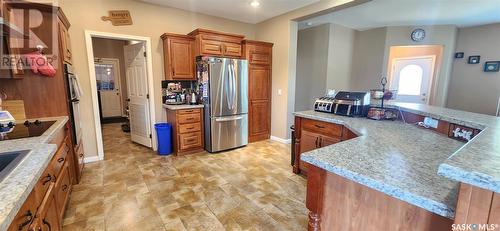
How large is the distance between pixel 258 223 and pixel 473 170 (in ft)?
5.48

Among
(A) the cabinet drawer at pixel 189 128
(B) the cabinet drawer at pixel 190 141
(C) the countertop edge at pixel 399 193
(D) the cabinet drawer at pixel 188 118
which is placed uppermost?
(C) the countertop edge at pixel 399 193

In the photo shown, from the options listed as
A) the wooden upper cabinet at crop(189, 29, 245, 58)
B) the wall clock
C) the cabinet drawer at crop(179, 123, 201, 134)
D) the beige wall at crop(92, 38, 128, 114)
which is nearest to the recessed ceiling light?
the wooden upper cabinet at crop(189, 29, 245, 58)

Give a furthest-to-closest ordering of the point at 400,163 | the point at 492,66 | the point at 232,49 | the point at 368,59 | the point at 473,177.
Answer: the point at 368,59 → the point at 492,66 → the point at 232,49 → the point at 400,163 → the point at 473,177

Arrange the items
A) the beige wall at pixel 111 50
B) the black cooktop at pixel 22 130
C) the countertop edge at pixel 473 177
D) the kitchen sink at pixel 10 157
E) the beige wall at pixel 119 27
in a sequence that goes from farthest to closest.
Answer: the beige wall at pixel 111 50, the beige wall at pixel 119 27, the black cooktop at pixel 22 130, the kitchen sink at pixel 10 157, the countertop edge at pixel 473 177

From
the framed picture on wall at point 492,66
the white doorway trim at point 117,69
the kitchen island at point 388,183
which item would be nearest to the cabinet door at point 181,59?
the kitchen island at point 388,183

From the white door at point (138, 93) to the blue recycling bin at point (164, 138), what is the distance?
0.46 m

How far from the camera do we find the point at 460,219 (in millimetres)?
661

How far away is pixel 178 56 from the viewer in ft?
12.2

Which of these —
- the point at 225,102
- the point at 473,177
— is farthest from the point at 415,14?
the point at 473,177

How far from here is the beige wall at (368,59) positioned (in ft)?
17.0

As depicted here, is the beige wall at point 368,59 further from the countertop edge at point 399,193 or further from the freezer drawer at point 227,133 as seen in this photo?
the countertop edge at point 399,193

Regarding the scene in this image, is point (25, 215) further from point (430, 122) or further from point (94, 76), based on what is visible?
point (94, 76)

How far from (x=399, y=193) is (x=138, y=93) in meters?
4.21

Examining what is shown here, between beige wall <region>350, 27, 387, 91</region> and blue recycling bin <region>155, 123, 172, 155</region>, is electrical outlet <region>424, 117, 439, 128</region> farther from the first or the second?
beige wall <region>350, 27, 387, 91</region>
